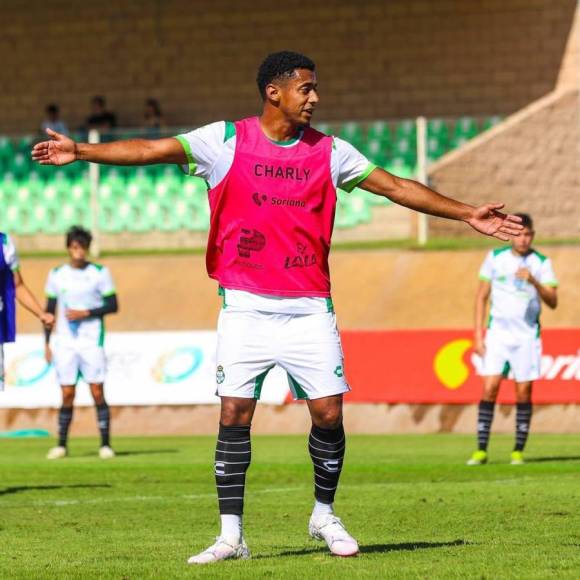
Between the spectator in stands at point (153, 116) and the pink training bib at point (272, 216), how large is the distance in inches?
908

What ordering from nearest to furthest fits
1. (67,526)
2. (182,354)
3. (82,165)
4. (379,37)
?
(67,526) < (182,354) < (82,165) < (379,37)

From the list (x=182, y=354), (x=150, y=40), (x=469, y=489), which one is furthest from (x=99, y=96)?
(x=469, y=489)

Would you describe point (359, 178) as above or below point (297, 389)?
above

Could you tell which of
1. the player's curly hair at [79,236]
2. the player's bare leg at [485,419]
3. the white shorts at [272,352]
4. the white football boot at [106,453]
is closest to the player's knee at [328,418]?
the white shorts at [272,352]

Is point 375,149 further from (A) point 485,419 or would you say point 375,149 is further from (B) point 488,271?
(A) point 485,419

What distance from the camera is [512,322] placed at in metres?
15.3

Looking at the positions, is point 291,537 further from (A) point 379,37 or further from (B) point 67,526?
(A) point 379,37

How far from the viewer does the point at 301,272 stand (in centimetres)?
775

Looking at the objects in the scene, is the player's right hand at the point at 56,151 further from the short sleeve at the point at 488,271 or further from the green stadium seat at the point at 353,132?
the green stadium seat at the point at 353,132

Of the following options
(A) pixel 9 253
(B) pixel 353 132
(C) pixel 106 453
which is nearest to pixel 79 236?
(C) pixel 106 453

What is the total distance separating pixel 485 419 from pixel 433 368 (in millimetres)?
5091

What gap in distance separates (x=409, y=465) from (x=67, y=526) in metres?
5.55

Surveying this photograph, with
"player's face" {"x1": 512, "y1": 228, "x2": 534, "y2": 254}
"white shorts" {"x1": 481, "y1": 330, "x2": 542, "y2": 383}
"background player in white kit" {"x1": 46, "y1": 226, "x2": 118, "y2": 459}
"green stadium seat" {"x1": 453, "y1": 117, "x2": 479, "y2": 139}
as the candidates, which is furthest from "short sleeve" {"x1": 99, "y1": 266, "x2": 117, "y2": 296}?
"green stadium seat" {"x1": 453, "y1": 117, "x2": 479, "y2": 139}

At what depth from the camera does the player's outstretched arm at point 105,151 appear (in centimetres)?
730
